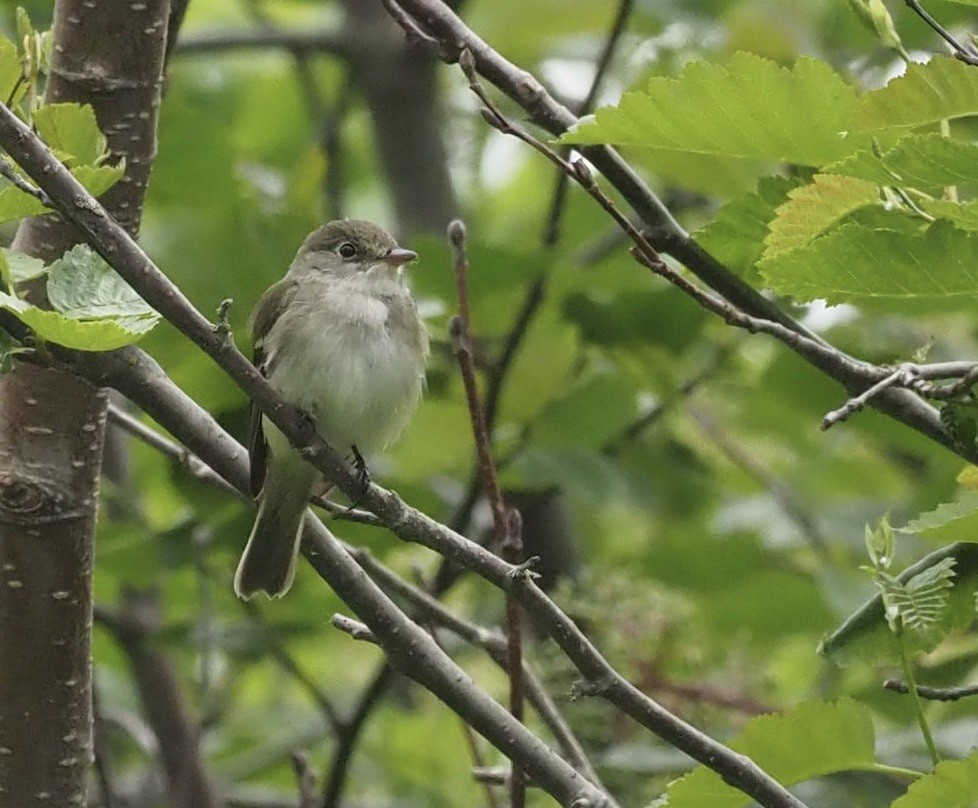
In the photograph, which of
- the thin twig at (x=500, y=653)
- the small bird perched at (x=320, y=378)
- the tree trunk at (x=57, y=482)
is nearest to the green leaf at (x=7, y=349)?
the tree trunk at (x=57, y=482)

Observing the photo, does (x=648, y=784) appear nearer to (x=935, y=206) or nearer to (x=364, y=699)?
(x=364, y=699)

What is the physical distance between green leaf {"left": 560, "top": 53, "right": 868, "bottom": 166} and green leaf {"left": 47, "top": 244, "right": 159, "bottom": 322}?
702 millimetres

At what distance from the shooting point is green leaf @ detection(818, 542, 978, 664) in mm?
2541

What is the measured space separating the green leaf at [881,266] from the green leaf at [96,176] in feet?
3.24

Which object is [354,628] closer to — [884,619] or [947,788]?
[884,619]

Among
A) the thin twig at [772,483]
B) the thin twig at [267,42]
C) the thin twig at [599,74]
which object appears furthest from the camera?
the thin twig at [267,42]

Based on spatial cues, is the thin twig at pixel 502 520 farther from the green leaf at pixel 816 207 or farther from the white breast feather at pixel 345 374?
the white breast feather at pixel 345 374

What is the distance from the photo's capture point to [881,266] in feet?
7.66

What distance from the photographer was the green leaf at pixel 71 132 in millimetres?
2361

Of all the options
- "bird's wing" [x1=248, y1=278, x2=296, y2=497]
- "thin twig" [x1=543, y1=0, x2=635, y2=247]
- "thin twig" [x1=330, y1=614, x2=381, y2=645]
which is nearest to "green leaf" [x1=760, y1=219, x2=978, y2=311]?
"thin twig" [x1=330, y1=614, x2=381, y2=645]

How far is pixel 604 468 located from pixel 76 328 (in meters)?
2.46

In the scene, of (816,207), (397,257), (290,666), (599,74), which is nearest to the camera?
(816,207)

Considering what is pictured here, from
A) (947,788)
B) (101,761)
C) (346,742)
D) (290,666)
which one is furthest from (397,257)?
(947,788)

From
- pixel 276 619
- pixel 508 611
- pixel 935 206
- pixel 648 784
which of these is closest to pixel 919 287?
pixel 935 206
